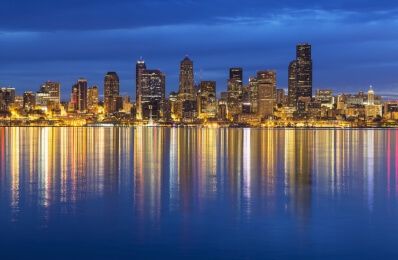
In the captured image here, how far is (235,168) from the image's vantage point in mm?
37750

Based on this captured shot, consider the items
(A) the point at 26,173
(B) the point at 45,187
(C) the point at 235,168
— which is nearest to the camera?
(B) the point at 45,187

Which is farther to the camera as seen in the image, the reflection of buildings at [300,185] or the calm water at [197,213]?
the reflection of buildings at [300,185]

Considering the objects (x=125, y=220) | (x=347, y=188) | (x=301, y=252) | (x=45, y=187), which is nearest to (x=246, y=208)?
(x=125, y=220)

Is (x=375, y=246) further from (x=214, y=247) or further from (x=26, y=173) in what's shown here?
(x=26, y=173)

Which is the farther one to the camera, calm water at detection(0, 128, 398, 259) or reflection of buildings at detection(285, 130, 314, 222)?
reflection of buildings at detection(285, 130, 314, 222)

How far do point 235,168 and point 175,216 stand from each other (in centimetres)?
1745

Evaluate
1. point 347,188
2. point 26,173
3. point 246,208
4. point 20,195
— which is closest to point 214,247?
point 246,208

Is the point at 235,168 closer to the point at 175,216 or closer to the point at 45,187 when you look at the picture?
the point at 45,187

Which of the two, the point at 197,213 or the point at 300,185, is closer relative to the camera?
the point at 197,213

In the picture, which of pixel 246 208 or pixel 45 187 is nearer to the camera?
pixel 246 208

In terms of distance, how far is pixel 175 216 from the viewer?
2058cm

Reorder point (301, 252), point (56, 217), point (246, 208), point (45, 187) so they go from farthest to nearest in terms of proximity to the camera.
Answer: point (45, 187) < point (246, 208) < point (56, 217) < point (301, 252)

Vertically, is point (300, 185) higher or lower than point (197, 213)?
higher

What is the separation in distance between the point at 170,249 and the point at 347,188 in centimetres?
1417
